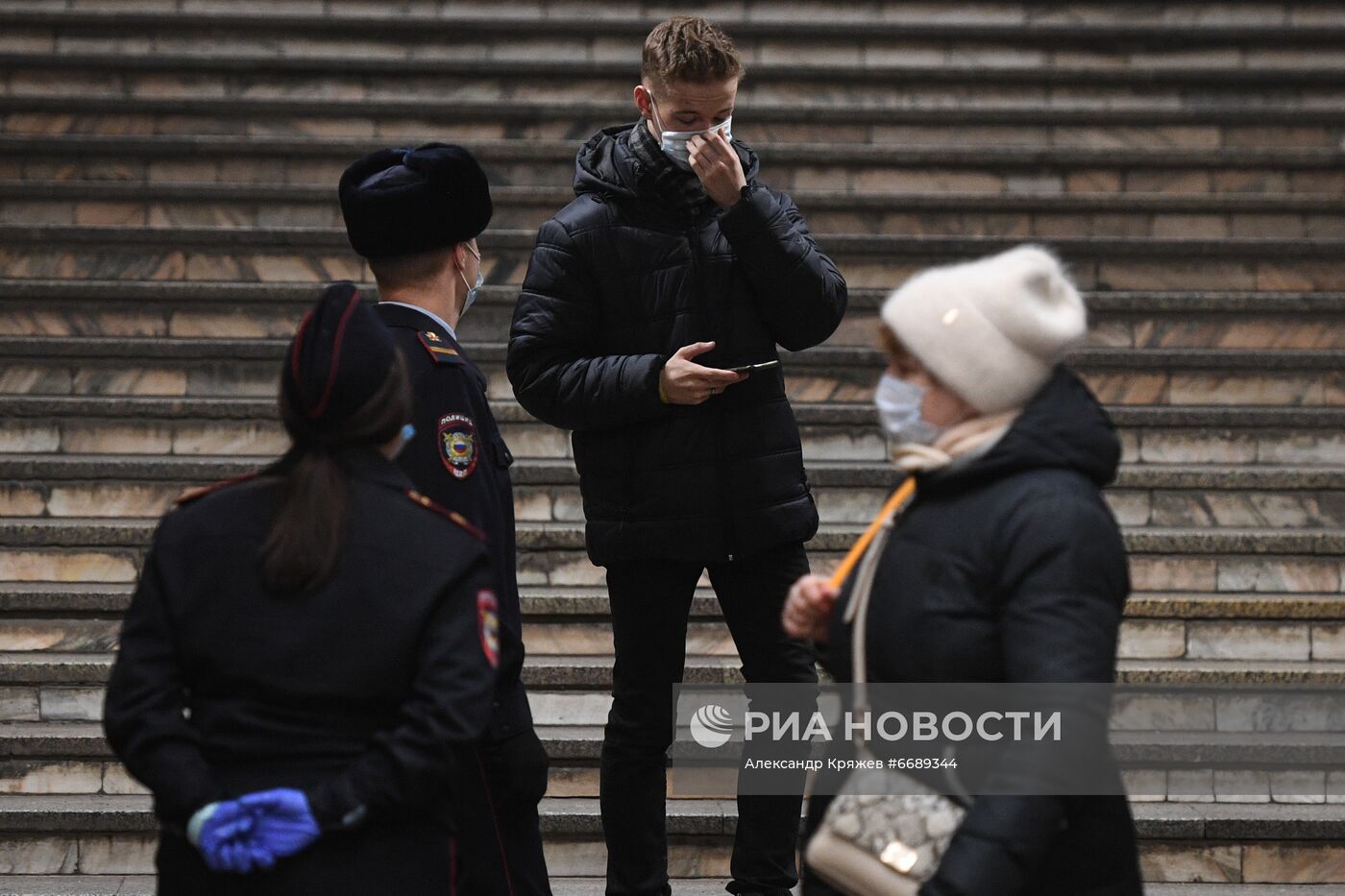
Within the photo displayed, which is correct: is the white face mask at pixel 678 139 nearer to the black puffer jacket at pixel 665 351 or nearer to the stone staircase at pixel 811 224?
the black puffer jacket at pixel 665 351

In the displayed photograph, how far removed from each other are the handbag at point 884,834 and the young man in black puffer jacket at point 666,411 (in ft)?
4.57

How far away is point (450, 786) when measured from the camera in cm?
231

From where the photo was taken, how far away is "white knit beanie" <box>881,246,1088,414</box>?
216cm

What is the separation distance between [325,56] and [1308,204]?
466 centimetres

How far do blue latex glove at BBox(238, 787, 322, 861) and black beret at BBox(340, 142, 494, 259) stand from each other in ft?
3.56

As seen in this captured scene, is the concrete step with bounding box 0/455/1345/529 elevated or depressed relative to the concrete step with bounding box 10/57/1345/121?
depressed

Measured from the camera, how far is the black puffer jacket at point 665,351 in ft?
11.6

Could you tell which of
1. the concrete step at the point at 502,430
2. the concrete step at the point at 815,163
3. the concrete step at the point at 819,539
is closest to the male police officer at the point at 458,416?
the concrete step at the point at 819,539

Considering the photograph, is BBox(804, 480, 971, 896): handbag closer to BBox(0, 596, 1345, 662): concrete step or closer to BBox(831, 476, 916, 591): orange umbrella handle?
BBox(831, 476, 916, 591): orange umbrella handle

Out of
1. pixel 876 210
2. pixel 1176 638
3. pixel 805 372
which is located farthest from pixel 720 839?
pixel 876 210

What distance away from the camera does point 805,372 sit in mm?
6445

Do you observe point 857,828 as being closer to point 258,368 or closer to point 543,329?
point 543,329

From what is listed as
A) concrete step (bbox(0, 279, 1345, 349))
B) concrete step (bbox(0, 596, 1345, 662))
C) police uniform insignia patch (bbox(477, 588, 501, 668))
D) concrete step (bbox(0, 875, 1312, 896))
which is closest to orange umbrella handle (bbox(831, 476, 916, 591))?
police uniform insignia patch (bbox(477, 588, 501, 668))

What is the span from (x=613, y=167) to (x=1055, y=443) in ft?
5.76
